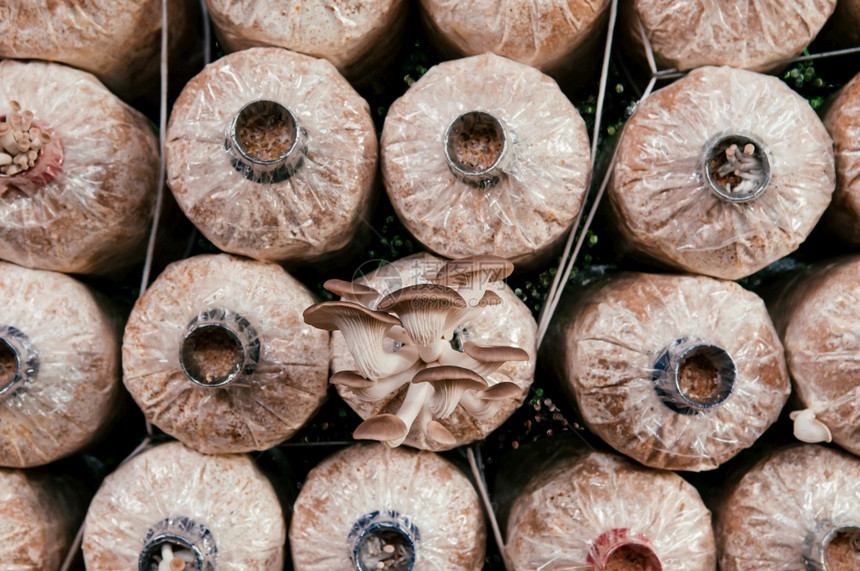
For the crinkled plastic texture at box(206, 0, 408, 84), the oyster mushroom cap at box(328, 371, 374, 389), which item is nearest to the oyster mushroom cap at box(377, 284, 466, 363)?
the oyster mushroom cap at box(328, 371, 374, 389)

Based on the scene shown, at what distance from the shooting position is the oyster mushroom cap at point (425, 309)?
1.15 m

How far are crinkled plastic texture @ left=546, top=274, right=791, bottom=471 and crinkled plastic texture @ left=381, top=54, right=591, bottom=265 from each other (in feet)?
0.86

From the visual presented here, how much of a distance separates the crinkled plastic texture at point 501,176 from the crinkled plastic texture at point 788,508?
76 centimetres

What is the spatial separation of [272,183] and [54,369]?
67 cm

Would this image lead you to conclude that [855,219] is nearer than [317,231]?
No

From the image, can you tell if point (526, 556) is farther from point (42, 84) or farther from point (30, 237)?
point (42, 84)

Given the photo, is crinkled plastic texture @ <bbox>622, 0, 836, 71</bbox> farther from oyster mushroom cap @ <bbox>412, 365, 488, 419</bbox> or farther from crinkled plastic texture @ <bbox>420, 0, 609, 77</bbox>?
oyster mushroom cap @ <bbox>412, 365, 488, 419</bbox>

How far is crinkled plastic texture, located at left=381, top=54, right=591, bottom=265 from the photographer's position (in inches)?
58.2

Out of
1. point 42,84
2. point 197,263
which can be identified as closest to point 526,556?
point 197,263

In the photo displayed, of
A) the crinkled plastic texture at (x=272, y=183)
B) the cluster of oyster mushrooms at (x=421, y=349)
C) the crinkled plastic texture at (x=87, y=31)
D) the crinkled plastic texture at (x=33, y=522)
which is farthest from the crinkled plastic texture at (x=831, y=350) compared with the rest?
the crinkled plastic texture at (x=33, y=522)

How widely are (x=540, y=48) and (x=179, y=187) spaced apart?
0.90 m

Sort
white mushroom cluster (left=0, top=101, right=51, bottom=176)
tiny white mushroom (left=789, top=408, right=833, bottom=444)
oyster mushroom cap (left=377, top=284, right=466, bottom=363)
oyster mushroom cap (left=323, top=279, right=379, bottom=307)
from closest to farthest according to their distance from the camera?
oyster mushroom cap (left=377, top=284, right=466, bottom=363) → oyster mushroom cap (left=323, top=279, right=379, bottom=307) → white mushroom cluster (left=0, top=101, right=51, bottom=176) → tiny white mushroom (left=789, top=408, right=833, bottom=444)

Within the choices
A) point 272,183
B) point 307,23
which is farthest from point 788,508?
point 307,23

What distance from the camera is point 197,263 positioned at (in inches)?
61.6
